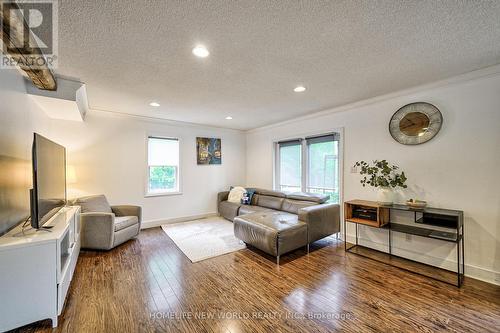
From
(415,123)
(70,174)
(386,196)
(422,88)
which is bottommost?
(386,196)

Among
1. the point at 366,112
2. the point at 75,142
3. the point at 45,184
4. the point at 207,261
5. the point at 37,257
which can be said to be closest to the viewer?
the point at 37,257

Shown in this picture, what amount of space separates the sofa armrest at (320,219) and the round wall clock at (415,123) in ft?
4.82

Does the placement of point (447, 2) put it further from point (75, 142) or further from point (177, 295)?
point (75, 142)

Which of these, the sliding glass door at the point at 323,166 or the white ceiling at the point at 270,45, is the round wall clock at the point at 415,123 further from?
the sliding glass door at the point at 323,166

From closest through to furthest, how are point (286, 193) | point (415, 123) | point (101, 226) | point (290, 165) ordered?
point (415, 123) → point (101, 226) → point (286, 193) → point (290, 165)

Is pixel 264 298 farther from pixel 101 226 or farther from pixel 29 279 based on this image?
pixel 101 226

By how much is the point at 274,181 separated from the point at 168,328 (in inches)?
152

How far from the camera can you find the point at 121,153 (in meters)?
4.18

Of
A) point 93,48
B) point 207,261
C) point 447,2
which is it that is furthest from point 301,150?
point 93,48

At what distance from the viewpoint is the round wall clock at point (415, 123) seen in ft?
8.90

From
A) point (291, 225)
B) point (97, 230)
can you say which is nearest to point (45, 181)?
point (97, 230)

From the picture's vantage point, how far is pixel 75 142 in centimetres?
371

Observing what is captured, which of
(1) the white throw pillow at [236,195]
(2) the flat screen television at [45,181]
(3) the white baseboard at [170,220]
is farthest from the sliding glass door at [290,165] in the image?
(2) the flat screen television at [45,181]

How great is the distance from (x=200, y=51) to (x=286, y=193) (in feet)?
10.6
